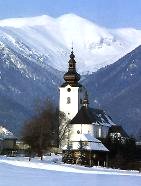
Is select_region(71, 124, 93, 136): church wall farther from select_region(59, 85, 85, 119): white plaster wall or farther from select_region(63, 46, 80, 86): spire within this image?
select_region(63, 46, 80, 86): spire

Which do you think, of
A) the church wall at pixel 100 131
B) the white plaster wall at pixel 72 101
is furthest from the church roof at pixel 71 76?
the church wall at pixel 100 131

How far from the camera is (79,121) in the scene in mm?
130625

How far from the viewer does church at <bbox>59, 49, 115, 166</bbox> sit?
114 meters

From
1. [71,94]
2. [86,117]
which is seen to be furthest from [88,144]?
[71,94]

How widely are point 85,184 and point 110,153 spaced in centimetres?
7541

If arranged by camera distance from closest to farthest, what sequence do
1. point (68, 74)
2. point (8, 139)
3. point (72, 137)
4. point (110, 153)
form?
point (110, 153) → point (72, 137) → point (68, 74) → point (8, 139)

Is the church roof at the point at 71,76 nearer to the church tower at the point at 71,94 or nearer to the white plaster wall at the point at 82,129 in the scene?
the church tower at the point at 71,94

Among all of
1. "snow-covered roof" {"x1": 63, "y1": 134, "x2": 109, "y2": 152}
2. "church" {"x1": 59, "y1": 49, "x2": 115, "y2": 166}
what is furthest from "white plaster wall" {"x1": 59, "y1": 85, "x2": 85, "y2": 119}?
"snow-covered roof" {"x1": 63, "y1": 134, "x2": 109, "y2": 152}

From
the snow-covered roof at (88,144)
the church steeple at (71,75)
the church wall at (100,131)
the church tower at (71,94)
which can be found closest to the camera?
the snow-covered roof at (88,144)

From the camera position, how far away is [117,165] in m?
110

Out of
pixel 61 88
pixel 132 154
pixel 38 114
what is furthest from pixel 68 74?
pixel 132 154

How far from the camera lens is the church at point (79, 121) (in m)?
114

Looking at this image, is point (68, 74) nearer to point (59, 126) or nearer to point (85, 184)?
point (59, 126)

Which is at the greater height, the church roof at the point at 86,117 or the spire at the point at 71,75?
the spire at the point at 71,75
